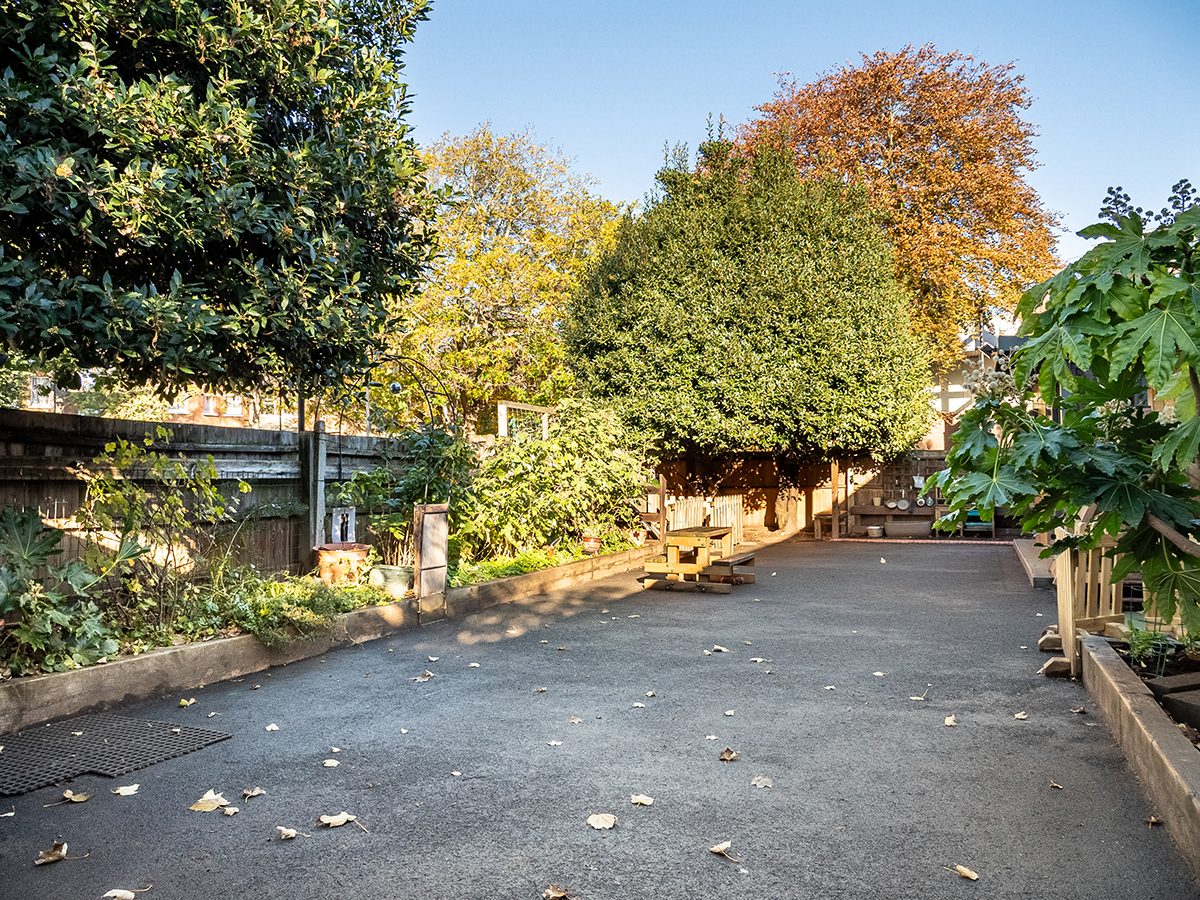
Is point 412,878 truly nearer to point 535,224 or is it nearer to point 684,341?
point 684,341

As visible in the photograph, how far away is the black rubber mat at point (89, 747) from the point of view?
4.09 meters

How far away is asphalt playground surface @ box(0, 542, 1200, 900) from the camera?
304cm

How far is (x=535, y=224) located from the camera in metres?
24.1

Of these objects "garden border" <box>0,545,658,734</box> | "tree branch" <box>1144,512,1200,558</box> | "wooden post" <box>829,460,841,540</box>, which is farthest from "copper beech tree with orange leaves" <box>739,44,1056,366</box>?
"tree branch" <box>1144,512,1200,558</box>

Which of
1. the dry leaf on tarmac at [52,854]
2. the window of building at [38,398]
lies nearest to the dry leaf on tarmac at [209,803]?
the dry leaf on tarmac at [52,854]

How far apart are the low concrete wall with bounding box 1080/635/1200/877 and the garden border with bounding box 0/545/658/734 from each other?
18.8ft

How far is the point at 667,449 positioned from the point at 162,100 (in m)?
11.8

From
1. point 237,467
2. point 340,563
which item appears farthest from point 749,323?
point 237,467

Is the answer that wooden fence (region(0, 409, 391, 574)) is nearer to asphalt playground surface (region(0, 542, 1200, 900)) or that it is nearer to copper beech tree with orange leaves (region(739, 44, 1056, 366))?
asphalt playground surface (region(0, 542, 1200, 900))

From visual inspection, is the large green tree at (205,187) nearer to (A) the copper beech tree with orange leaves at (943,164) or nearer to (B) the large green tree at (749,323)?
(B) the large green tree at (749,323)

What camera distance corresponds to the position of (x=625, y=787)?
13.1 ft

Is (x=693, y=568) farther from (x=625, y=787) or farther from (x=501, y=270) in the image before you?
(x=501, y=270)

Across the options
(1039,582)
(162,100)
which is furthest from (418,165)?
Answer: (1039,582)

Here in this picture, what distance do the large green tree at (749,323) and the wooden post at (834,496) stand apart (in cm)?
274
